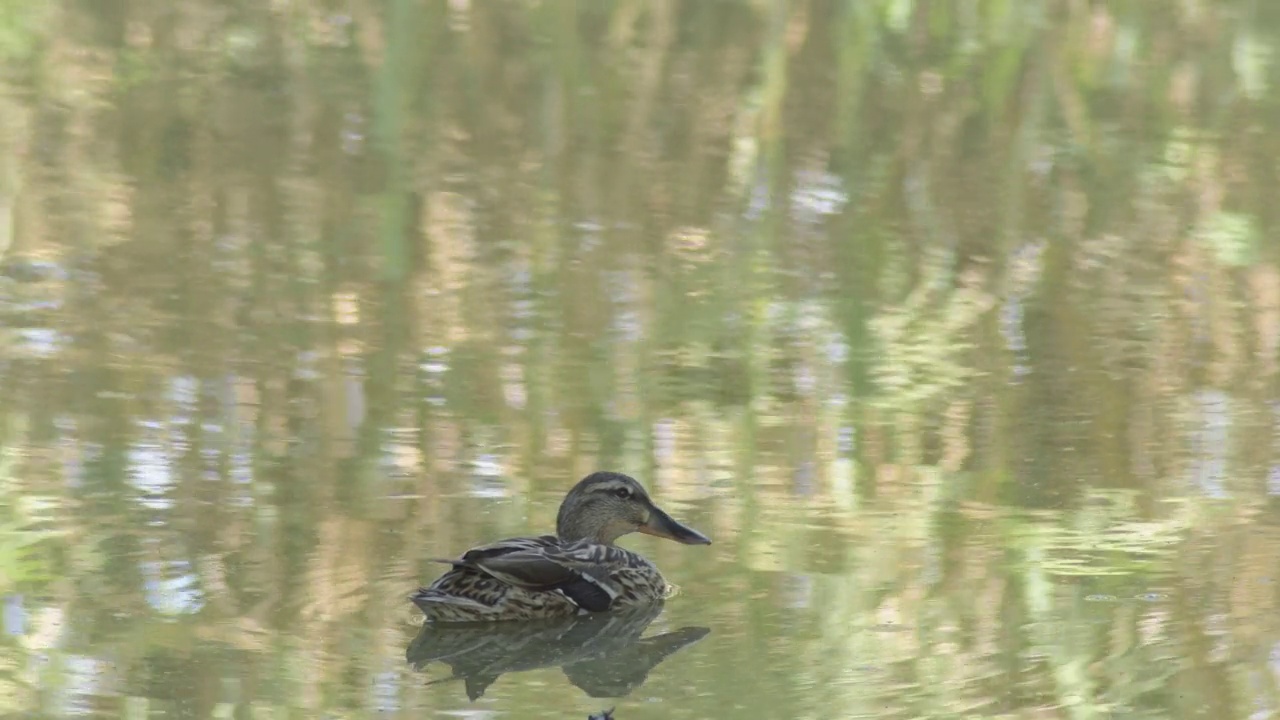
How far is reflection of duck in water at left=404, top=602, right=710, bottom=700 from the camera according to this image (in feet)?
18.3

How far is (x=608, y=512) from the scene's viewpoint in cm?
641

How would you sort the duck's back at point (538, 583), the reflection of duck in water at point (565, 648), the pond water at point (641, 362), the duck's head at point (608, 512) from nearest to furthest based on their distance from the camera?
the reflection of duck in water at point (565, 648), the pond water at point (641, 362), the duck's back at point (538, 583), the duck's head at point (608, 512)

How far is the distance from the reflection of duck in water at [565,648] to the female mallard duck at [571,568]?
3cm

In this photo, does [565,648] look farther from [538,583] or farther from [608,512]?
[608,512]

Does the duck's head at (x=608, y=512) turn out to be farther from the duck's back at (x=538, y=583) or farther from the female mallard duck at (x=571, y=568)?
the duck's back at (x=538, y=583)

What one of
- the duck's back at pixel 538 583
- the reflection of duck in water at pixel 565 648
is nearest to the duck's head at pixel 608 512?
the duck's back at pixel 538 583

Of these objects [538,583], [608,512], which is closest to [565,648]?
[538,583]

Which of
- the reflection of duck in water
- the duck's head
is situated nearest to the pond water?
the reflection of duck in water

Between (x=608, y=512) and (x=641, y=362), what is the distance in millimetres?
1809

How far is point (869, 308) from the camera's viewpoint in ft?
29.6

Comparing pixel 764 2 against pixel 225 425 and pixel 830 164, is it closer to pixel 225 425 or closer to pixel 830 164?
pixel 830 164

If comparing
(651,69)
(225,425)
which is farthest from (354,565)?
(651,69)

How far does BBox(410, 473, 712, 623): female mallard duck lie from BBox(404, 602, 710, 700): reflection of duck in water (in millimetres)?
34

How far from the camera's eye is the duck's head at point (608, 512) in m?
6.39
